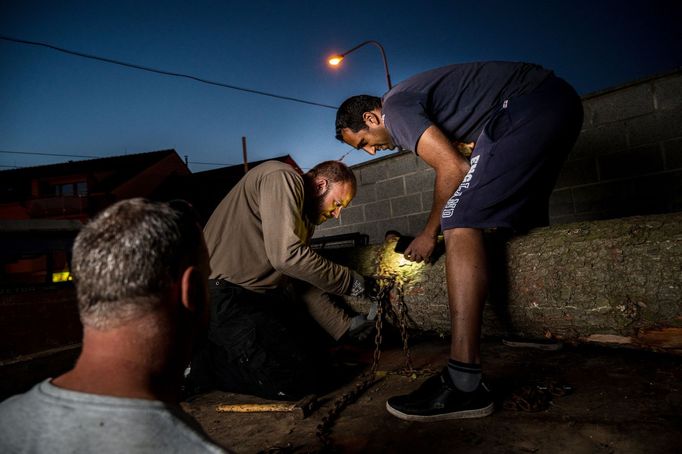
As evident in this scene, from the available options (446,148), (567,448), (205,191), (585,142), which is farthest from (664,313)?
(205,191)

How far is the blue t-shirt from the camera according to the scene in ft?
6.99

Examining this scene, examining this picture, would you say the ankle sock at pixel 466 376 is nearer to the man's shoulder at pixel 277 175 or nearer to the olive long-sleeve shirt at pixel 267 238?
the olive long-sleeve shirt at pixel 267 238

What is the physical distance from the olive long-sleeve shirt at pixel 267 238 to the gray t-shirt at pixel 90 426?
5.74 feet

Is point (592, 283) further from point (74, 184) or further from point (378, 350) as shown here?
point (74, 184)

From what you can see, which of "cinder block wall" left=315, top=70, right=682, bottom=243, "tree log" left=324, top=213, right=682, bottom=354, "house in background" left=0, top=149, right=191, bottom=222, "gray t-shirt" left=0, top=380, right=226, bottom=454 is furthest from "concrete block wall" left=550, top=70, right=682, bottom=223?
"house in background" left=0, top=149, right=191, bottom=222

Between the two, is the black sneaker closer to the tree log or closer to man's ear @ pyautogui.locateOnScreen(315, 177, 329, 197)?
the tree log

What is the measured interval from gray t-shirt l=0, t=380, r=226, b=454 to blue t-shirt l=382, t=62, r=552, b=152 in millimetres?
1779

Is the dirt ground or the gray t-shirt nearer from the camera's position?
the gray t-shirt

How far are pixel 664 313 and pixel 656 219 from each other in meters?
0.47

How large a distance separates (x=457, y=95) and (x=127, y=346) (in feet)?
6.77

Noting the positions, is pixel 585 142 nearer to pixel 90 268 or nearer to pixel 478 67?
pixel 478 67

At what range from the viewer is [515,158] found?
1.92 m

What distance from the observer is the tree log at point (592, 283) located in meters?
1.92

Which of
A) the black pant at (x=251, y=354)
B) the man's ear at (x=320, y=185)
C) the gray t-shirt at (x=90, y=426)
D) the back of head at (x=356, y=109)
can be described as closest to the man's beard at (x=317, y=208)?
the man's ear at (x=320, y=185)
